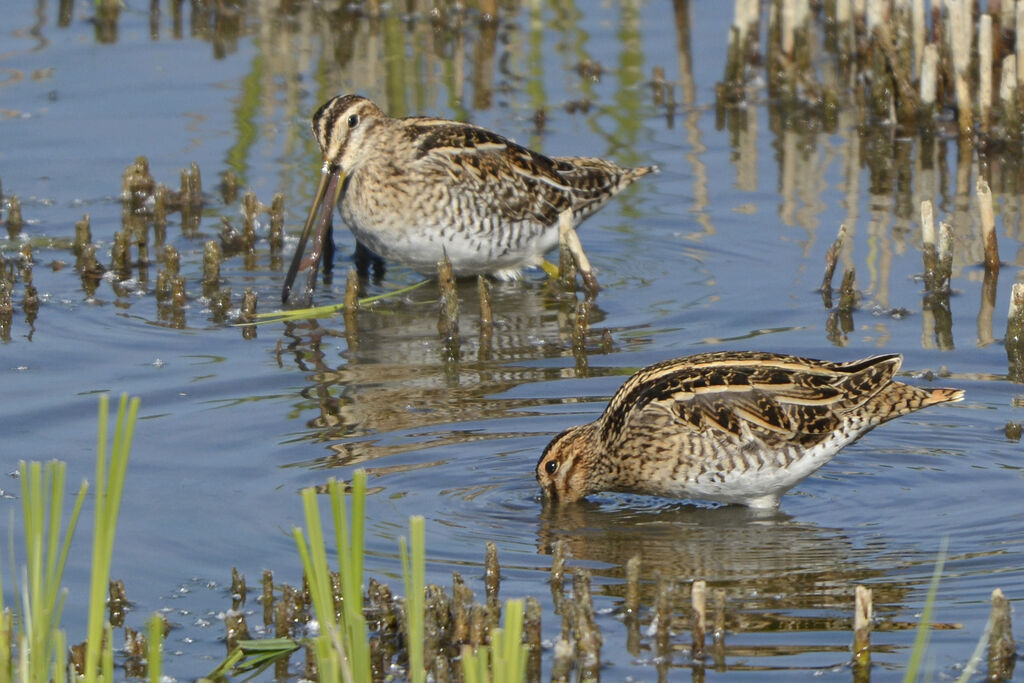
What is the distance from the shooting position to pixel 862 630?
532cm

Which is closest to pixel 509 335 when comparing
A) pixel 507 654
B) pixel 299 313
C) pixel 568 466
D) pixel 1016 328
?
pixel 299 313

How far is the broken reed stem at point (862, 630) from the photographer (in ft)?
17.1

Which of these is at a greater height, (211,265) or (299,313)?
(211,265)

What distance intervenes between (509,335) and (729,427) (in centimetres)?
252

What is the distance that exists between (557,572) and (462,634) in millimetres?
676

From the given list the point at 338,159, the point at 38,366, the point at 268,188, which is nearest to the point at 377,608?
the point at 38,366

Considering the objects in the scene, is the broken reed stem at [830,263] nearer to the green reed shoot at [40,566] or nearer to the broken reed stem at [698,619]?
the broken reed stem at [698,619]

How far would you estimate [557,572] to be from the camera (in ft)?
19.9

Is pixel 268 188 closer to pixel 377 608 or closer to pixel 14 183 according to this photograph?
pixel 14 183

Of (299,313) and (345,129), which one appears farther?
(345,129)

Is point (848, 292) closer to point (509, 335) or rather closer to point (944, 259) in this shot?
point (944, 259)

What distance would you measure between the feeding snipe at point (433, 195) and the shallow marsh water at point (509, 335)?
1.08 ft

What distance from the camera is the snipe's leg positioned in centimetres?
992

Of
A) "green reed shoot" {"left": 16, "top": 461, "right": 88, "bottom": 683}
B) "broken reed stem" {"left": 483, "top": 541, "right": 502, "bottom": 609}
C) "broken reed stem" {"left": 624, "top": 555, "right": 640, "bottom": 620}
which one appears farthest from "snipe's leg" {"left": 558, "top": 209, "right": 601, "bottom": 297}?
"green reed shoot" {"left": 16, "top": 461, "right": 88, "bottom": 683}
